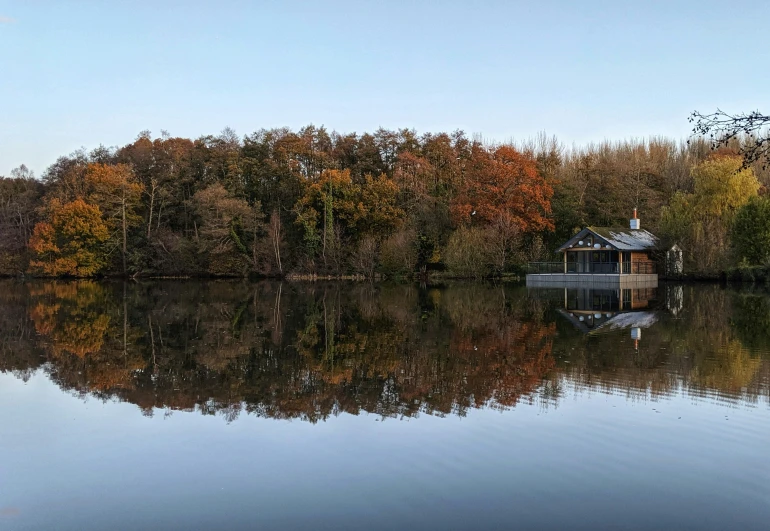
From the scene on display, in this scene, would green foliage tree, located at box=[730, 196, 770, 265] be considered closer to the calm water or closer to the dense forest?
the dense forest

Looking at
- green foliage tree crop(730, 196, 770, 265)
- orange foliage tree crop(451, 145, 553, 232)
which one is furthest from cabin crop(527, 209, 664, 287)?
orange foliage tree crop(451, 145, 553, 232)

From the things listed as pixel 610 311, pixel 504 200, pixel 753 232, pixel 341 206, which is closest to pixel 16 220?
pixel 341 206

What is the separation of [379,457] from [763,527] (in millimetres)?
3706

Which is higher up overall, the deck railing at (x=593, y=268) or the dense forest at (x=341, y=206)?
the dense forest at (x=341, y=206)

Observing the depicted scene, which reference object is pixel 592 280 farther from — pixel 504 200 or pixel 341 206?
pixel 341 206

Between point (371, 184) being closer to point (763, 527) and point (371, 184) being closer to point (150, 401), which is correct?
point (150, 401)

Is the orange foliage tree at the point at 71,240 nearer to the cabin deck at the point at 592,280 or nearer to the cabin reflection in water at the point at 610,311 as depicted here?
the cabin deck at the point at 592,280

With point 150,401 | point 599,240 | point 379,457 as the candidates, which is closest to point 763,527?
point 379,457

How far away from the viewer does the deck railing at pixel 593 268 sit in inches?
1686

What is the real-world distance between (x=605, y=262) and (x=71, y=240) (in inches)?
1679

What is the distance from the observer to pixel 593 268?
144 feet

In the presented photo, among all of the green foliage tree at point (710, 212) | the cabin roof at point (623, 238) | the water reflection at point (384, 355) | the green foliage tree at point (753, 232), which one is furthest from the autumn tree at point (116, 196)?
the green foliage tree at point (753, 232)

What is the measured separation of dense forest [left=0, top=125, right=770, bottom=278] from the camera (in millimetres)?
47781

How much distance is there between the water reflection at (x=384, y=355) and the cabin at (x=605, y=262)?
16916 millimetres
